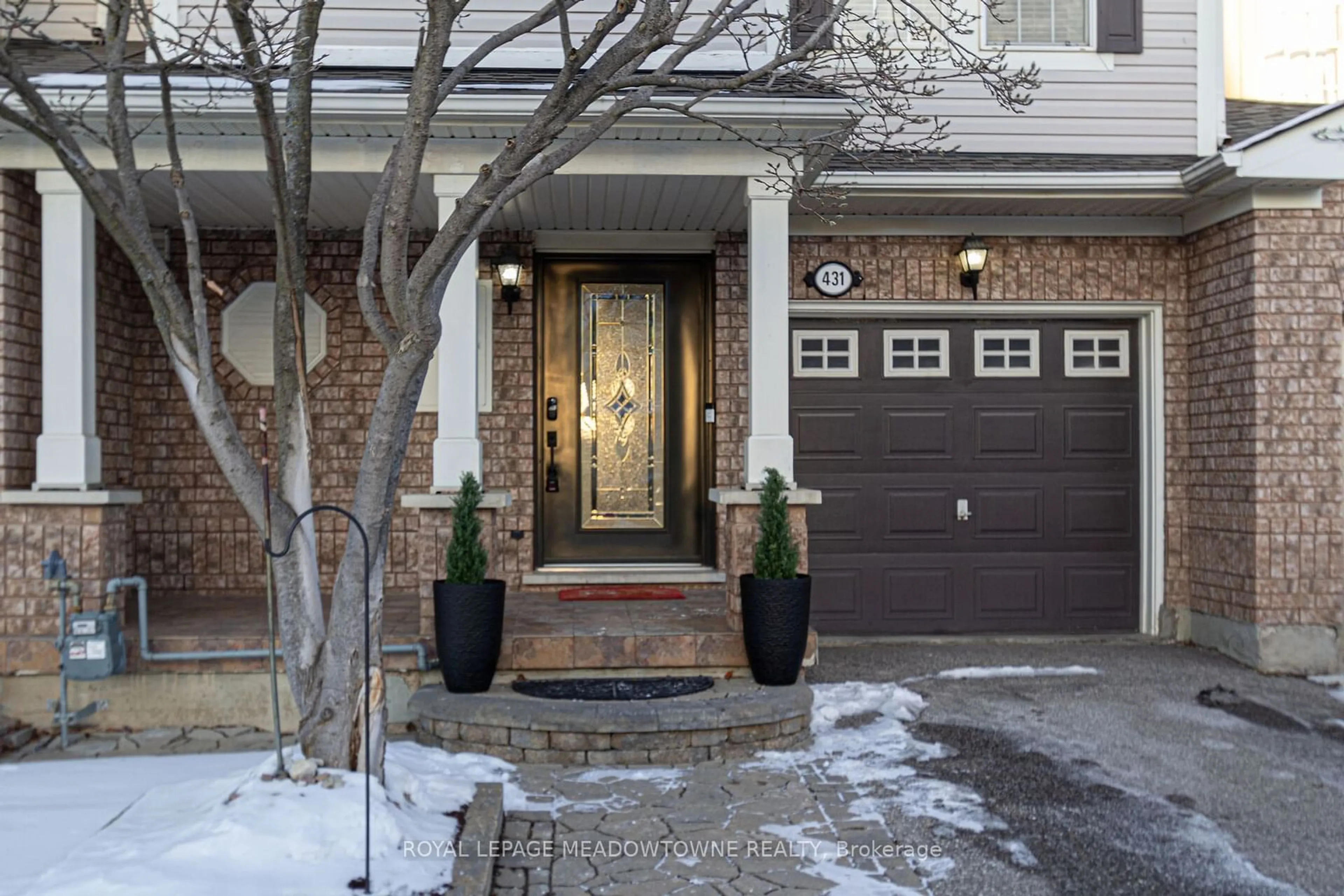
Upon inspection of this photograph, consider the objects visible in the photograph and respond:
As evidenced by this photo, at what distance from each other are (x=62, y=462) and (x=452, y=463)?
2.07m

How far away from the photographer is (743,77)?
401 cm

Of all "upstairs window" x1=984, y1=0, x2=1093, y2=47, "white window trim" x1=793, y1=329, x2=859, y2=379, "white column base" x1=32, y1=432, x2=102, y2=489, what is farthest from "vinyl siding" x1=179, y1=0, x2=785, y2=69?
"white column base" x1=32, y1=432, x2=102, y2=489

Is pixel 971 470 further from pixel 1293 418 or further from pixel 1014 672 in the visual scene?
pixel 1293 418

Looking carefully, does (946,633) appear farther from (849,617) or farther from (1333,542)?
(1333,542)

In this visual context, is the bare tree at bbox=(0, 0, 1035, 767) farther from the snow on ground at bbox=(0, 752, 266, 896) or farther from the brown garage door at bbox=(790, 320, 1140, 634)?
the brown garage door at bbox=(790, 320, 1140, 634)

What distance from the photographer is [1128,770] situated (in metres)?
5.04

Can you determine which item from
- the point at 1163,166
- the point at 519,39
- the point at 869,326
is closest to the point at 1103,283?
the point at 1163,166

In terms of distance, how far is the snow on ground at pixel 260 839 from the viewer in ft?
10.7

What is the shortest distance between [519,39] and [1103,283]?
4380 millimetres

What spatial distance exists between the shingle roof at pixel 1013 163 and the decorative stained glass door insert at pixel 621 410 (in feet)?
6.21

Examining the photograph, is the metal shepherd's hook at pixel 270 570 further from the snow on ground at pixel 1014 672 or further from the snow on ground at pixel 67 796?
the snow on ground at pixel 1014 672

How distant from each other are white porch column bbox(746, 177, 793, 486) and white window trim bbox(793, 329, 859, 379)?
1698 millimetres

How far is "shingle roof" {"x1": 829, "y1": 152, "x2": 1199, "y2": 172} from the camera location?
22.7 feet

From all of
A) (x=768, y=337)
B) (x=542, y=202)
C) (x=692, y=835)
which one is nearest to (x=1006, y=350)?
(x=768, y=337)
